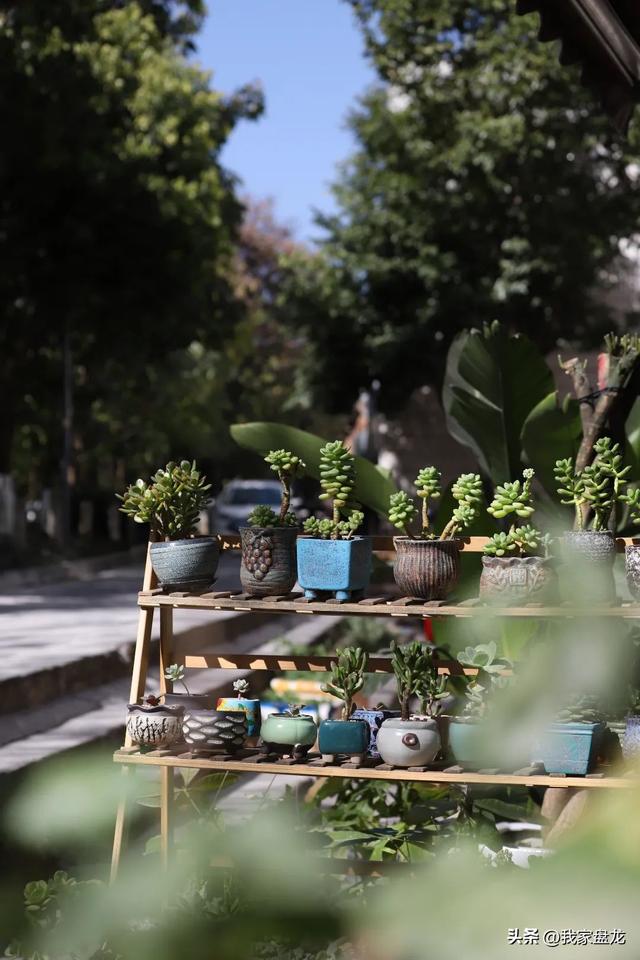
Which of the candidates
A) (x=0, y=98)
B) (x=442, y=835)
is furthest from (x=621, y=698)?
(x=0, y=98)

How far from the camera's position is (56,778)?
4395 millimetres

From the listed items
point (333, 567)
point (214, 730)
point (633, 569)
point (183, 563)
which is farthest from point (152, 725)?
point (633, 569)

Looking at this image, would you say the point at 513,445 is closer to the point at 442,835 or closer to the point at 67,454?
the point at 442,835

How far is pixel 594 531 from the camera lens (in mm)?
4020

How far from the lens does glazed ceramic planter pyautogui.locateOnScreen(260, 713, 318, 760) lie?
13.5 feet

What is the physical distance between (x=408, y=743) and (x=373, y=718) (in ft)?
1.08

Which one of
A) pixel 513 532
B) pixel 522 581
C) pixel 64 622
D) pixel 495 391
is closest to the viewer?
pixel 522 581

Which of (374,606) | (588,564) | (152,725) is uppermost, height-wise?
(588,564)

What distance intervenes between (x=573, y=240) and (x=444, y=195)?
2551 mm

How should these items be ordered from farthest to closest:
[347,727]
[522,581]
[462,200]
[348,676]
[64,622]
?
1. [462,200]
2. [64,622]
3. [348,676]
4. [347,727]
5. [522,581]

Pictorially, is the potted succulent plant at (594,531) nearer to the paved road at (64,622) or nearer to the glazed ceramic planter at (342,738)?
the glazed ceramic planter at (342,738)

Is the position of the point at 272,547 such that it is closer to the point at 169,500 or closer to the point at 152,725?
the point at 169,500

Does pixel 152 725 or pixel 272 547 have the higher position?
pixel 272 547

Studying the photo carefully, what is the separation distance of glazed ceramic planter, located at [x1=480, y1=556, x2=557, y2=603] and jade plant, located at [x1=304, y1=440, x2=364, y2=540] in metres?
0.49
